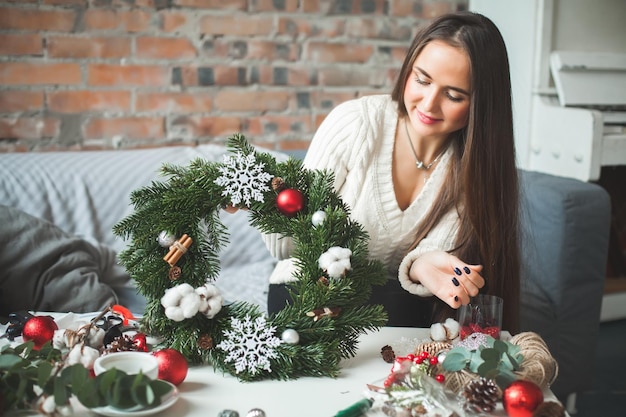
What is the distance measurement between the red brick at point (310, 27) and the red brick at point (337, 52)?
0.04m

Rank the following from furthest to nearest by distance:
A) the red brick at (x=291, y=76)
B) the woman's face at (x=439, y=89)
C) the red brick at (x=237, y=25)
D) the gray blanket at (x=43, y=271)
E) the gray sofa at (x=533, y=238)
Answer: the red brick at (x=291, y=76) < the red brick at (x=237, y=25) < the gray sofa at (x=533, y=238) < the gray blanket at (x=43, y=271) < the woman's face at (x=439, y=89)

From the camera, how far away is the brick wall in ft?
7.57

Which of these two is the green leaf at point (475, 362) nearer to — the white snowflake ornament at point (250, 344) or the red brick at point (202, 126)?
the white snowflake ornament at point (250, 344)

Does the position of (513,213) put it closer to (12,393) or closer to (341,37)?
(12,393)

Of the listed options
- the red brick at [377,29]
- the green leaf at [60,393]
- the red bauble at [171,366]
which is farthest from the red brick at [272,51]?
the green leaf at [60,393]

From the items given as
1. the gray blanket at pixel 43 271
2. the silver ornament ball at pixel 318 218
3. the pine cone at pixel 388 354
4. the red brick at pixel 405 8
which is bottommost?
the gray blanket at pixel 43 271

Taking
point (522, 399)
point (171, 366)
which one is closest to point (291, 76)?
point (171, 366)

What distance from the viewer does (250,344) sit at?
939 millimetres

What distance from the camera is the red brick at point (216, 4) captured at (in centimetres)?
242

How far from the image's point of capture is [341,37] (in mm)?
2639

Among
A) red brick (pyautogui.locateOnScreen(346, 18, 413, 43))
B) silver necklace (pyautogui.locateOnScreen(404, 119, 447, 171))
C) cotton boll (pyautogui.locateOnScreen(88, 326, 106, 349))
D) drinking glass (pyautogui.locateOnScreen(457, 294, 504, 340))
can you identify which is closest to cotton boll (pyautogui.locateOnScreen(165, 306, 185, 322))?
cotton boll (pyautogui.locateOnScreen(88, 326, 106, 349))

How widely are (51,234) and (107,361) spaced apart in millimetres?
1023

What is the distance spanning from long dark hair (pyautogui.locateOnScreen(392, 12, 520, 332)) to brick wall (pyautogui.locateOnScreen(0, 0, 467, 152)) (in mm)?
1226

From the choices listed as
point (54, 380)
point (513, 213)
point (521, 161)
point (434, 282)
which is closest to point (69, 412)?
point (54, 380)
